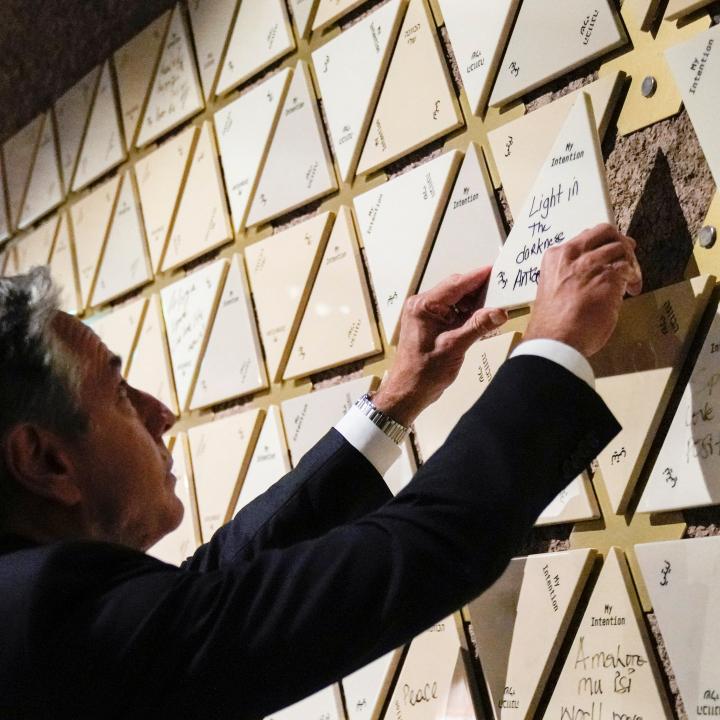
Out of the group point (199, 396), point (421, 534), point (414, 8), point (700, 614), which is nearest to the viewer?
point (421, 534)

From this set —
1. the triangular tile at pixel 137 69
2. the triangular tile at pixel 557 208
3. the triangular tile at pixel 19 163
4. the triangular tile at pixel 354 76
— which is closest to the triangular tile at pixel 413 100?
the triangular tile at pixel 354 76

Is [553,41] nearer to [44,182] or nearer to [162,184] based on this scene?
[162,184]

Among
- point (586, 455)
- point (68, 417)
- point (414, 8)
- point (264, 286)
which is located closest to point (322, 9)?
point (414, 8)

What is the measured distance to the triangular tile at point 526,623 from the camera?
2.37 ft

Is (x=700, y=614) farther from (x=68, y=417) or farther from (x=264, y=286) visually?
(x=264, y=286)

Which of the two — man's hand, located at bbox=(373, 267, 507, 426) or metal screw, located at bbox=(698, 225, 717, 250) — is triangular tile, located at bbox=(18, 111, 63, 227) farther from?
metal screw, located at bbox=(698, 225, 717, 250)

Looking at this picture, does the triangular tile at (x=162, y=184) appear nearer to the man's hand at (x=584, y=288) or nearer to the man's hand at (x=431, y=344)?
the man's hand at (x=431, y=344)

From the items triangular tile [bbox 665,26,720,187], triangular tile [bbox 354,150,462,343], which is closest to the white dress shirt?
triangular tile [bbox 354,150,462,343]

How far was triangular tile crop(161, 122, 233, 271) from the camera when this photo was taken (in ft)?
3.66

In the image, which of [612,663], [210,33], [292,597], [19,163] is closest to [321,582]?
[292,597]

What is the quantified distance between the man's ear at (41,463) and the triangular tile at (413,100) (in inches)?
17.0

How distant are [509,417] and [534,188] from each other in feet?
0.88

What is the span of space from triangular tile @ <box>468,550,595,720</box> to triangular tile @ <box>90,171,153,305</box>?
687 mm

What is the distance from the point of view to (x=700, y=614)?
2.09 feet
